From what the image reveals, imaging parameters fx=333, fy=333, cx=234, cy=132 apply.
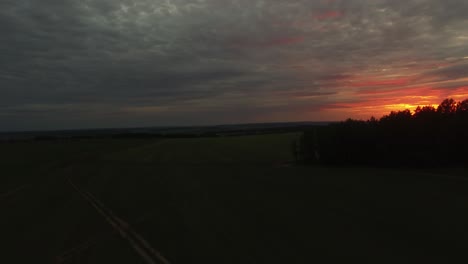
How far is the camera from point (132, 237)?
8.65 meters

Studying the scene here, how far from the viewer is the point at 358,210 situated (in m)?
10.9

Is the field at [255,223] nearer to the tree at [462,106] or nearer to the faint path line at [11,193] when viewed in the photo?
the faint path line at [11,193]

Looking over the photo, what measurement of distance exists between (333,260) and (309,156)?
2452 centimetres

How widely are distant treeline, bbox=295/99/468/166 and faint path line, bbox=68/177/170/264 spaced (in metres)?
20.3

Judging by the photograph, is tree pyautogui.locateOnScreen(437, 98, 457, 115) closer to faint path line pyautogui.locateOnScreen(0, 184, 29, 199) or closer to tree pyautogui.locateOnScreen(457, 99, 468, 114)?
tree pyautogui.locateOnScreen(457, 99, 468, 114)

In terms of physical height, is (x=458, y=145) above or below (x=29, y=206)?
above

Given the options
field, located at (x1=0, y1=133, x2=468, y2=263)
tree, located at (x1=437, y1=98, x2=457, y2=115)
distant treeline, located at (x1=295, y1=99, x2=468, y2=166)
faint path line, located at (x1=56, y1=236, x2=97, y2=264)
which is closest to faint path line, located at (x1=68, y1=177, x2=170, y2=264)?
field, located at (x1=0, y1=133, x2=468, y2=263)

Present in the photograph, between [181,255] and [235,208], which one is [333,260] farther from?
[235,208]

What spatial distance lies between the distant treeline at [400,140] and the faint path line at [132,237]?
2026cm

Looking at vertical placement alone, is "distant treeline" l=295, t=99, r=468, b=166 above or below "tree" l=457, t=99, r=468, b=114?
below

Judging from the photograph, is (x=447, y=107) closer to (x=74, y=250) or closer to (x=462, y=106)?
(x=462, y=106)

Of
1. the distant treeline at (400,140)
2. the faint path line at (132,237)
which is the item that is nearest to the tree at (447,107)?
the distant treeline at (400,140)

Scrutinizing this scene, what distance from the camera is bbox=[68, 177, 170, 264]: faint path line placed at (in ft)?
22.9

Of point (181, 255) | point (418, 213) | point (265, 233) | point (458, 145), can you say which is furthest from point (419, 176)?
point (181, 255)
